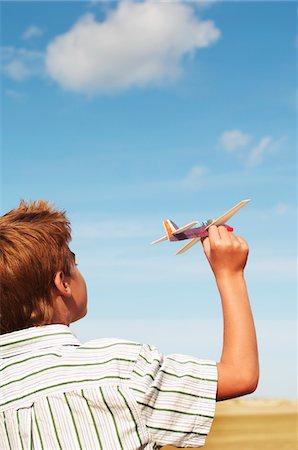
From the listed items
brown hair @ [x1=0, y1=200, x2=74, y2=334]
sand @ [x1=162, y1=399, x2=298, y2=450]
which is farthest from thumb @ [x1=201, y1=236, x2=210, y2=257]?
sand @ [x1=162, y1=399, x2=298, y2=450]

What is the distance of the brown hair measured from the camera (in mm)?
2102

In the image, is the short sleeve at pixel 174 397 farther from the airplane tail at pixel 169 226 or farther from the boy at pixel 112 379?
the airplane tail at pixel 169 226

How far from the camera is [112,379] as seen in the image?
186 cm

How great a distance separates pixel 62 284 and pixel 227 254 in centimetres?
55

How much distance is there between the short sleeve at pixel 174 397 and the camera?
1853 mm

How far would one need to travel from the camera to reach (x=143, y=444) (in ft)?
6.06

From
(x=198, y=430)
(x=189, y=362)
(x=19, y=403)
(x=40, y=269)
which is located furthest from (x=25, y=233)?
(x=198, y=430)

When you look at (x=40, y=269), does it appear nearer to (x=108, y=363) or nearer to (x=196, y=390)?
(x=108, y=363)

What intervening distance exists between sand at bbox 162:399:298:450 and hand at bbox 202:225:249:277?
19.5 ft

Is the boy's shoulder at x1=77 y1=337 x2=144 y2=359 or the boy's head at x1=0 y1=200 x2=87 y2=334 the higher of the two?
the boy's head at x1=0 y1=200 x2=87 y2=334

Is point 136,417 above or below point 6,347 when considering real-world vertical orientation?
below

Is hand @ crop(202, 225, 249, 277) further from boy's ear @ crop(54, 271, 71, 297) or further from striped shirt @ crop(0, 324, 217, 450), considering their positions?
boy's ear @ crop(54, 271, 71, 297)

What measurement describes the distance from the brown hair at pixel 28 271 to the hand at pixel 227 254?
50 centimetres

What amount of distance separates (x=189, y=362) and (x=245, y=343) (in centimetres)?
18
